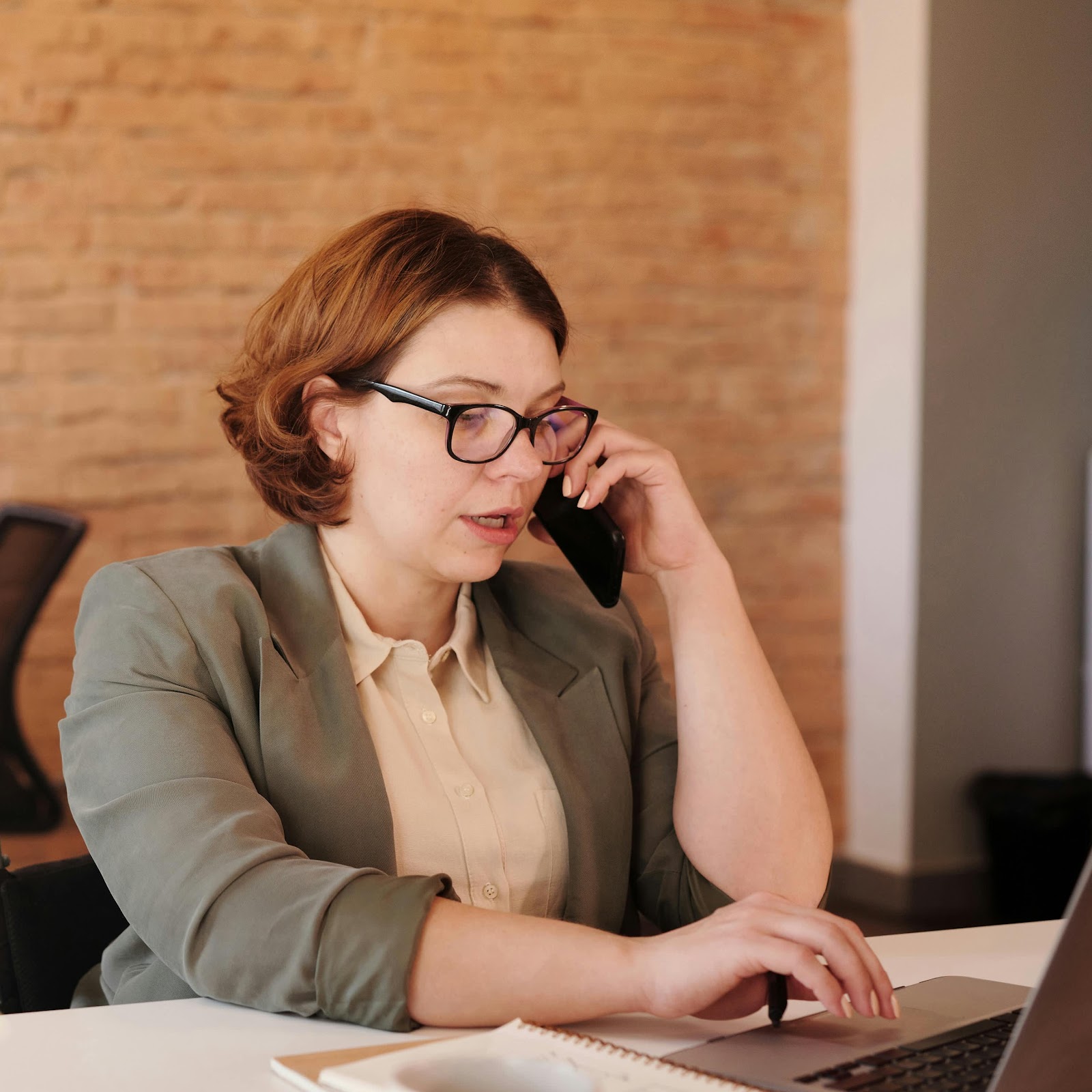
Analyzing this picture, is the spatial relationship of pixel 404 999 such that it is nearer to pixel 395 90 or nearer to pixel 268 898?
pixel 268 898

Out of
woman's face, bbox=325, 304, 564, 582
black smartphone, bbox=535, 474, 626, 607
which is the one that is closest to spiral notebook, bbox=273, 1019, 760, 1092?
woman's face, bbox=325, 304, 564, 582

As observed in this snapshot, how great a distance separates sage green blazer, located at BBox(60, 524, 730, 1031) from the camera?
39.4 inches

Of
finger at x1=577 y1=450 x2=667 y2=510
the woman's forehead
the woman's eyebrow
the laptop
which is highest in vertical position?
the woman's forehead

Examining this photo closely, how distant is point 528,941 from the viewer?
0.99m

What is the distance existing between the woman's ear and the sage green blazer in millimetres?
97

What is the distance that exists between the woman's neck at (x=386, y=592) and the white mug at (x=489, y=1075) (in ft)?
2.32

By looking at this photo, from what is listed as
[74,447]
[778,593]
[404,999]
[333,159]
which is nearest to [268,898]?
[404,999]

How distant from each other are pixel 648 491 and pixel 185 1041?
846 millimetres

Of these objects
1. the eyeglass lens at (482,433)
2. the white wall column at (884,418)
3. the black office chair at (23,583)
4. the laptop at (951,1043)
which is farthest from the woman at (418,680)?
the white wall column at (884,418)

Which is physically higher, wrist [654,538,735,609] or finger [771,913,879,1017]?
wrist [654,538,735,609]

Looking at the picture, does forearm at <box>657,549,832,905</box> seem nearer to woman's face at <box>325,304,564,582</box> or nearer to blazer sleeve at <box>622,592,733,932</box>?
blazer sleeve at <box>622,592,733,932</box>

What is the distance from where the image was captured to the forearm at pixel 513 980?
0.97m

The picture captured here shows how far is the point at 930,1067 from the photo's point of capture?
0.86 m

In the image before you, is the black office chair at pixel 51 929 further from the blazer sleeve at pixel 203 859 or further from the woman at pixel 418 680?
the blazer sleeve at pixel 203 859
